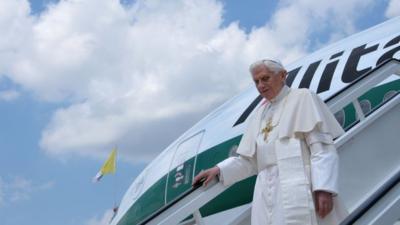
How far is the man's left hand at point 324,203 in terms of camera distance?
8.32 feet

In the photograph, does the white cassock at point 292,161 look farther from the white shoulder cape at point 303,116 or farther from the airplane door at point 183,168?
the airplane door at point 183,168

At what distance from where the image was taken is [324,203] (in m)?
2.53

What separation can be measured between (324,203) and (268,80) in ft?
2.46

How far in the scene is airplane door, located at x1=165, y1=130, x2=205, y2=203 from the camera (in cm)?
771

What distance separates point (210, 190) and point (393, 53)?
3379mm

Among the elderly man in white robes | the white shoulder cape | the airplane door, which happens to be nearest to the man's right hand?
the elderly man in white robes

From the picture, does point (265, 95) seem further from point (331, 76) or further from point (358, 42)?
point (358, 42)

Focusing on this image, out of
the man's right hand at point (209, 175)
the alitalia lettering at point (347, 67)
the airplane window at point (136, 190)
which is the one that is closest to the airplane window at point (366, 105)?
the alitalia lettering at point (347, 67)

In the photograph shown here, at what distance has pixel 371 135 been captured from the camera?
11.9 feet

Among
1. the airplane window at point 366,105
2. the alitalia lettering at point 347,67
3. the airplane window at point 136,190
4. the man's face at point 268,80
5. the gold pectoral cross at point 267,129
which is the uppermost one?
the airplane window at point 136,190

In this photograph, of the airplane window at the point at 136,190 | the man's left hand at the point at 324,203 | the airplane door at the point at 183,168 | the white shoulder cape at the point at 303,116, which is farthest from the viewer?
the airplane window at the point at 136,190

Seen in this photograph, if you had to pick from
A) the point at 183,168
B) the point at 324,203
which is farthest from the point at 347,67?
the point at 324,203

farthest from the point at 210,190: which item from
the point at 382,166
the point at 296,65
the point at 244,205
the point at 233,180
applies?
the point at 296,65

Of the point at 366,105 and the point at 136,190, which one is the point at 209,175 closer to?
the point at 366,105
